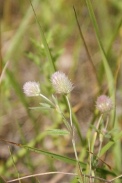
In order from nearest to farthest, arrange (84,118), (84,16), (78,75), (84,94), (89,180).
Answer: (89,180), (84,118), (84,94), (78,75), (84,16)

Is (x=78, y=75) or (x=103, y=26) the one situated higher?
(x=103, y=26)

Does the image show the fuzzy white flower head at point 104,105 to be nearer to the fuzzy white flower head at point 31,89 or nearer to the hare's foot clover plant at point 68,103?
the hare's foot clover plant at point 68,103

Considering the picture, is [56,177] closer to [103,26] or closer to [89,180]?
[89,180]

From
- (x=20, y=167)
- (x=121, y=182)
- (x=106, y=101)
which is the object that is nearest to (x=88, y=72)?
(x=20, y=167)

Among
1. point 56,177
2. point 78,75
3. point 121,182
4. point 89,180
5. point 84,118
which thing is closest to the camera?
point 89,180

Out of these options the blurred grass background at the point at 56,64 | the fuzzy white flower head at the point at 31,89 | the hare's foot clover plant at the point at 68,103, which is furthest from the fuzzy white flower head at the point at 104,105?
the blurred grass background at the point at 56,64

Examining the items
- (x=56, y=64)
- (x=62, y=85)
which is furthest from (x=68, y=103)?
(x=56, y=64)

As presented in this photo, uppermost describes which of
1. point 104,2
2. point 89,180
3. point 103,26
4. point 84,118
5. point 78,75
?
point 104,2

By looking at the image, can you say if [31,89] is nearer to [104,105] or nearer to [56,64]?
[104,105]
